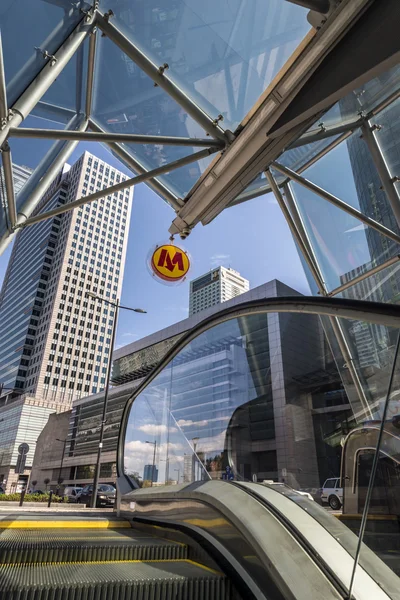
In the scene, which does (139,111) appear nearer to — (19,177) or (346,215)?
(19,177)

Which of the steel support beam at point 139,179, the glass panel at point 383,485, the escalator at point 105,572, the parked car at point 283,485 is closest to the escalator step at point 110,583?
the escalator at point 105,572

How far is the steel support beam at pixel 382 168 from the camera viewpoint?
19.1 feet

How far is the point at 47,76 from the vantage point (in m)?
4.49

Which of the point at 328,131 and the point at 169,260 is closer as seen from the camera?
the point at 328,131

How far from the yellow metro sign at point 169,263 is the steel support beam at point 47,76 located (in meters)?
3.54

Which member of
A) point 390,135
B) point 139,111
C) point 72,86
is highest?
point 139,111

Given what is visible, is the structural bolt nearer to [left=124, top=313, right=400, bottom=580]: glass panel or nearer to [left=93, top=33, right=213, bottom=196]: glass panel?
[left=93, top=33, right=213, bottom=196]: glass panel

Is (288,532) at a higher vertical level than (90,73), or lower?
lower

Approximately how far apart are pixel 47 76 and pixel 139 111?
1.90 meters

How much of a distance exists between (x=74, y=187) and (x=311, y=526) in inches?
4173

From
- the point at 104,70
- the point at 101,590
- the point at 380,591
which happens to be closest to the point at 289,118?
the point at 104,70

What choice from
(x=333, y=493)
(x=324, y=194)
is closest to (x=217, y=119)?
(x=324, y=194)

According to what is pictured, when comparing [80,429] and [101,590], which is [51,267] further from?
[101,590]

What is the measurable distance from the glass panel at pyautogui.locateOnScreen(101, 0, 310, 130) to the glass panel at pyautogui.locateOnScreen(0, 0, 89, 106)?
562 millimetres
